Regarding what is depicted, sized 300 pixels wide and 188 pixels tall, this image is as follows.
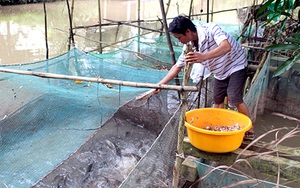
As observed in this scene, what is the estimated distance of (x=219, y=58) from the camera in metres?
2.20

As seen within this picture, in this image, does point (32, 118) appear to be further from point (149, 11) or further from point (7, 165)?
point (149, 11)

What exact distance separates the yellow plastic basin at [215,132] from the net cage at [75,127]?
15 cm

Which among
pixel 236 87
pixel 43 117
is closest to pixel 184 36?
pixel 236 87

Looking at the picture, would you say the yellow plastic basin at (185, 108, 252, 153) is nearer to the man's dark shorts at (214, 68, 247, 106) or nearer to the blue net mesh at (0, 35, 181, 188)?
the man's dark shorts at (214, 68, 247, 106)

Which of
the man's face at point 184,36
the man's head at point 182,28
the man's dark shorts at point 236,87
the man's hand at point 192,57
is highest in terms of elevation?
the man's head at point 182,28

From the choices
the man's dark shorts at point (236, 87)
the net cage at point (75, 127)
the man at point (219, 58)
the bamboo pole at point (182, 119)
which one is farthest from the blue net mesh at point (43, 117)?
the bamboo pole at point (182, 119)

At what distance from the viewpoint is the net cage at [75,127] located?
8.07 feet

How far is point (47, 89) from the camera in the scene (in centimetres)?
283

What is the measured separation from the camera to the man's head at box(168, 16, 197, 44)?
73.7 inches

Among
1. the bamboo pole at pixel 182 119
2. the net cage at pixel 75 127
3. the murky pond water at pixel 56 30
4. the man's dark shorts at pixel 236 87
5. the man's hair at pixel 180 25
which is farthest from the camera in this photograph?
the murky pond water at pixel 56 30

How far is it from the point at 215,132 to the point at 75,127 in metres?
1.58

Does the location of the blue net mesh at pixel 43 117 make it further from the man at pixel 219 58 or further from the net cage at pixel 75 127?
the man at pixel 219 58

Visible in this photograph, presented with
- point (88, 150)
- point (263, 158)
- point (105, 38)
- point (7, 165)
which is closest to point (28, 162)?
point (7, 165)

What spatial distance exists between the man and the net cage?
43cm
